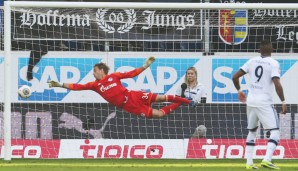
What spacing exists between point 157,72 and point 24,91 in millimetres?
2674

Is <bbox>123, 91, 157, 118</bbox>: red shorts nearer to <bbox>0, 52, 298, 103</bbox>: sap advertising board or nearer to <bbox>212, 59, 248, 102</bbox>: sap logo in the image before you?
<bbox>0, 52, 298, 103</bbox>: sap advertising board

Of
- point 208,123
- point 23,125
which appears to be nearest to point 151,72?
point 208,123

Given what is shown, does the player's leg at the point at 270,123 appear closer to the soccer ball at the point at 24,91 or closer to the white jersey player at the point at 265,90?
the white jersey player at the point at 265,90

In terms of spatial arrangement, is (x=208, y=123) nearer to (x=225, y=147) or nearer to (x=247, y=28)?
(x=225, y=147)

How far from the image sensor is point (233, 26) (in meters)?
16.6

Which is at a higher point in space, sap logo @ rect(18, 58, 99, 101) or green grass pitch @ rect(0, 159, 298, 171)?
sap logo @ rect(18, 58, 99, 101)

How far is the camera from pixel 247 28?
16.7 m

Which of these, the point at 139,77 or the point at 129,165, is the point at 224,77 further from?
the point at 129,165

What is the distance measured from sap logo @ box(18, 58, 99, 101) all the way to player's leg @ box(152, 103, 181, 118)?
1607mm

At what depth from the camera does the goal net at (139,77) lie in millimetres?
15828

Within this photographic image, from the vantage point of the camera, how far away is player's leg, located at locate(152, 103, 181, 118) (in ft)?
50.7

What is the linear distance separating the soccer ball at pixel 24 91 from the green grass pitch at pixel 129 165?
41.7 inches

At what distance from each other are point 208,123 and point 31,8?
3.66m

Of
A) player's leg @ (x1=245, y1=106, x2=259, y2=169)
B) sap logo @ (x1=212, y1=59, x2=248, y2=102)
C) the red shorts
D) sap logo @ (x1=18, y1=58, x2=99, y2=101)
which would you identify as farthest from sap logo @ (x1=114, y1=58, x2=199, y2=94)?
player's leg @ (x1=245, y1=106, x2=259, y2=169)
